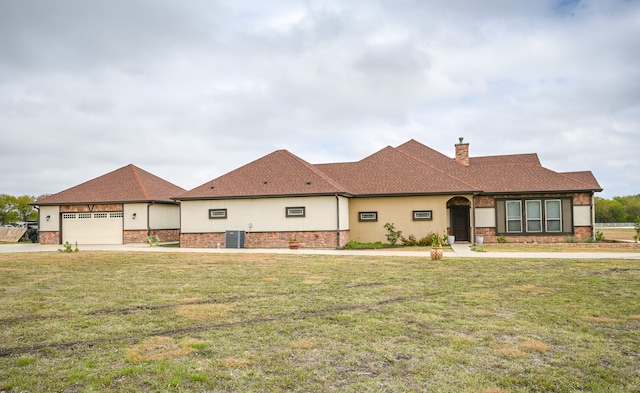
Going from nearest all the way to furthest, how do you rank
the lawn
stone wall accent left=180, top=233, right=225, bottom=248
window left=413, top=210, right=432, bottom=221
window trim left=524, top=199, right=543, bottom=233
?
the lawn → window left=413, top=210, right=432, bottom=221 → stone wall accent left=180, top=233, right=225, bottom=248 → window trim left=524, top=199, right=543, bottom=233

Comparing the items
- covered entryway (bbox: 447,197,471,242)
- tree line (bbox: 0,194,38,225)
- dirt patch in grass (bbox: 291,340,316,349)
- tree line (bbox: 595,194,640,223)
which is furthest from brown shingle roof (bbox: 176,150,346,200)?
tree line (bbox: 595,194,640,223)

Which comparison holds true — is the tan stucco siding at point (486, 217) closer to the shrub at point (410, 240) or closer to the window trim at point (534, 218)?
the window trim at point (534, 218)

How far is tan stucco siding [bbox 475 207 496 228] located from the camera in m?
25.4

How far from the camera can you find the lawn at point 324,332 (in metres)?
4.72

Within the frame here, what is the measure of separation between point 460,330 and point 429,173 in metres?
18.8

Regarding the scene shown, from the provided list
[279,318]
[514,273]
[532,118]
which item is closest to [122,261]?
[279,318]

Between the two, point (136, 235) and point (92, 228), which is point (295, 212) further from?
point (92, 228)

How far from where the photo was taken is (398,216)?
23812 millimetres

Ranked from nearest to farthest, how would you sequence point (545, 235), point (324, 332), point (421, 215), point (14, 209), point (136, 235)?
point (324, 332) → point (421, 215) → point (545, 235) → point (136, 235) → point (14, 209)

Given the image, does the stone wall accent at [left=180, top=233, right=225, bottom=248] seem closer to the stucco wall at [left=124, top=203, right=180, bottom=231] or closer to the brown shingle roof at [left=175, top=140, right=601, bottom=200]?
the brown shingle roof at [left=175, top=140, right=601, bottom=200]

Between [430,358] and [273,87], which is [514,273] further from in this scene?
[273,87]

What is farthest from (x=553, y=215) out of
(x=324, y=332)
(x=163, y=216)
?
(x=163, y=216)

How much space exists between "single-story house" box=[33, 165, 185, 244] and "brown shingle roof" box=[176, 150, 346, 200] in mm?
5581

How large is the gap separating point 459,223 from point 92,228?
21.5 metres
